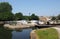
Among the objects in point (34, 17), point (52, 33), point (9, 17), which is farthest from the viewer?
point (34, 17)

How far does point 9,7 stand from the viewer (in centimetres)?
9444

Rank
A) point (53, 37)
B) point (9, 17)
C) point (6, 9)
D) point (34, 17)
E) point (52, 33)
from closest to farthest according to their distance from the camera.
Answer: point (53, 37) < point (52, 33) < point (9, 17) < point (6, 9) < point (34, 17)

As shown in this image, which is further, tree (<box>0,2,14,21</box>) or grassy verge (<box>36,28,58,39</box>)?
tree (<box>0,2,14,21</box>)

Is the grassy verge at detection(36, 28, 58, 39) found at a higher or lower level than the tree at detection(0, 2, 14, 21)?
lower

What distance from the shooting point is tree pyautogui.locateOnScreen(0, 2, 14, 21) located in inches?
3266

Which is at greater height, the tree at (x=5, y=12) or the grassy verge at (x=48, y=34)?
the tree at (x=5, y=12)

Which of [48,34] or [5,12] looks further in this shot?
[5,12]

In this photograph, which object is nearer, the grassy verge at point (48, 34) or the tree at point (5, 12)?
the grassy verge at point (48, 34)

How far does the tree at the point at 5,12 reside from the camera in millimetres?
82963

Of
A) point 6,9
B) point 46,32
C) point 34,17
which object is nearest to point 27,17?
point 34,17

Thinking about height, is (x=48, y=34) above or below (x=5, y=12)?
below

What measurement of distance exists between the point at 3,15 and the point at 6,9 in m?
10.1

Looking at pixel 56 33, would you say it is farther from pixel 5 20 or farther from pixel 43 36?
pixel 5 20

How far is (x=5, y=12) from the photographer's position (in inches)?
3450
